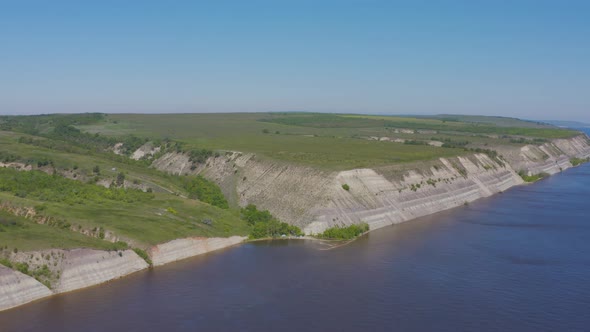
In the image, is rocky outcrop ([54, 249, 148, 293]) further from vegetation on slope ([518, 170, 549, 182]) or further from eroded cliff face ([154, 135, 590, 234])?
vegetation on slope ([518, 170, 549, 182])

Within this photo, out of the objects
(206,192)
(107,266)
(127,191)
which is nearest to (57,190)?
(127,191)

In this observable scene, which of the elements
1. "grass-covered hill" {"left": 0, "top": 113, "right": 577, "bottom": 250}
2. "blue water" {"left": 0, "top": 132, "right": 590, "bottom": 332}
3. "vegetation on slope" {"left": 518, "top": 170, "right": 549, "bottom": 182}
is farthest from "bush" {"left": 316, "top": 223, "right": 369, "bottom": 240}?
"vegetation on slope" {"left": 518, "top": 170, "right": 549, "bottom": 182}

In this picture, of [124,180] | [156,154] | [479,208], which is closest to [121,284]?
[124,180]

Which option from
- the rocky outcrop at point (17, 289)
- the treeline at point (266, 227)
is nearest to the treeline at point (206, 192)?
the treeline at point (266, 227)

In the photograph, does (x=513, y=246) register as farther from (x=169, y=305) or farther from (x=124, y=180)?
(x=124, y=180)

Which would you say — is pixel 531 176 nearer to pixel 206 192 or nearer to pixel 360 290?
pixel 206 192

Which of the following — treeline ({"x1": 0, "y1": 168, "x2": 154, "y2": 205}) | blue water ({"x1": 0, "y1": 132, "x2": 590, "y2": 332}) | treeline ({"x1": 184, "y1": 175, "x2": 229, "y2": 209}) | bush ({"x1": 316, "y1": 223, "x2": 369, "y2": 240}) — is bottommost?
blue water ({"x1": 0, "y1": 132, "x2": 590, "y2": 332})

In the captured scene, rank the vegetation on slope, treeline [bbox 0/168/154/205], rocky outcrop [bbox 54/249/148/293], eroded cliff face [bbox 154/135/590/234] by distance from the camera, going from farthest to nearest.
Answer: the vegetation on slope, eroded cliff face [bbox 154/135/590/234], treeline [bbox 0/168/154/205], rocky outcrop [bbox 54/249/148/293]
